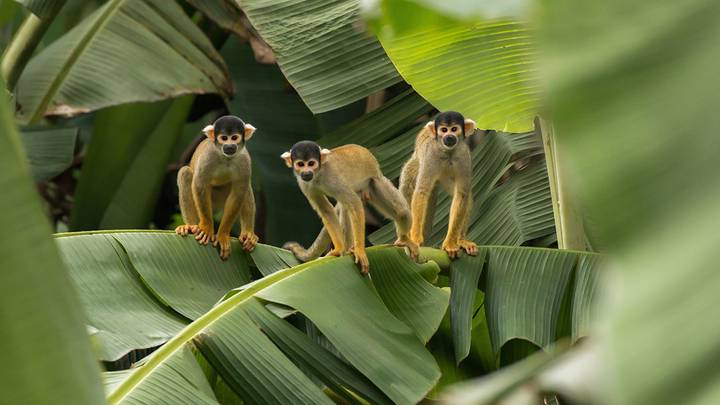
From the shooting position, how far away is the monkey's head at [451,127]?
513 centimetres

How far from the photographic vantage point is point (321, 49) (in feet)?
17.9

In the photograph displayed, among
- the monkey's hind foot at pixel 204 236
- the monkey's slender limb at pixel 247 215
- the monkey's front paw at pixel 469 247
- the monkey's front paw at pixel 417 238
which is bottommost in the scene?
the monkey's front paw at pixel 469 247

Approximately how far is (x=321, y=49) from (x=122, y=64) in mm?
1568

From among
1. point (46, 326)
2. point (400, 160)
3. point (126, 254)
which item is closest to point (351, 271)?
point (126, 254)

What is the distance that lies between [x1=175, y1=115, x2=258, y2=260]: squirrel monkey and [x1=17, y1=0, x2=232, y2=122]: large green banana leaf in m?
1.13

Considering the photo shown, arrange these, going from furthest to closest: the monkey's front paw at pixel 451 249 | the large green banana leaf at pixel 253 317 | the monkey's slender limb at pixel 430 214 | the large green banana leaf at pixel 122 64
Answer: the large green banana leaf at pixel 122 64, the monkey's slender limb at pixel 430 214, the monkey's front paw at pixel 451 249, the large green banana leaf at pixel 253 317

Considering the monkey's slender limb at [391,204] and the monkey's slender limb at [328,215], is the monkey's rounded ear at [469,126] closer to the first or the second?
the monkey's slender limb at [391,204]

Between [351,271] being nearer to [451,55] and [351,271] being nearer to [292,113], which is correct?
[451,55]

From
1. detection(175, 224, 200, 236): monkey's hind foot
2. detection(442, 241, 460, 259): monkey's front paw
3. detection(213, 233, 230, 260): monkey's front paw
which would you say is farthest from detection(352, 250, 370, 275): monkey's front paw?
detection(175, 224, 200, 236): monkey's hind foot

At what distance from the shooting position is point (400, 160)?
5.86 m

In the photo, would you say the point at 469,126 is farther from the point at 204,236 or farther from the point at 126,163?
the point at 126,163

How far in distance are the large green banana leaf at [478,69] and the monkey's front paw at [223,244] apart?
3.59 ft

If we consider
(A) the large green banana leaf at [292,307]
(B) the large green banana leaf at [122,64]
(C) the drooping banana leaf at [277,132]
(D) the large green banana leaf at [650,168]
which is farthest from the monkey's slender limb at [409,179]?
(D) the large green banana leaf at [650,168]

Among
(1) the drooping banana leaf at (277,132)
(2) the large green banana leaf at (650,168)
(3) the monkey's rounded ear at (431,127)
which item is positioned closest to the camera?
(2) the large green banana leaf at (650,168)
